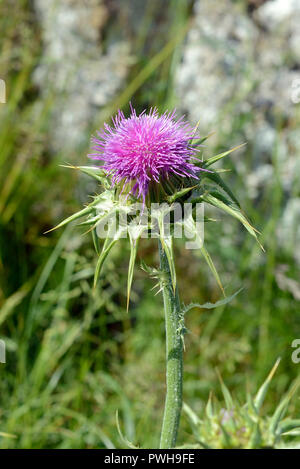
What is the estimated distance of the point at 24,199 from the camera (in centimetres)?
357

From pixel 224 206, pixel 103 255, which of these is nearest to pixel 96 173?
pixel 103 255

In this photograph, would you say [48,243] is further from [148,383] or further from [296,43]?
[296,43]

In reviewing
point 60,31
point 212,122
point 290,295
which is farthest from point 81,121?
point 290,295

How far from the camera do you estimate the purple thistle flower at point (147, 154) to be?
5.52 ft

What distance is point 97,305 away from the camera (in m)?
2.84

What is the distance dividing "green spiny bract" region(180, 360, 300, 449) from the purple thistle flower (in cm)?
70

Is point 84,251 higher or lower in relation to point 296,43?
lower

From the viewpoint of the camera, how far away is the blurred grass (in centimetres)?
275

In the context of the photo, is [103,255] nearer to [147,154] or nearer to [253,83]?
[147,154]

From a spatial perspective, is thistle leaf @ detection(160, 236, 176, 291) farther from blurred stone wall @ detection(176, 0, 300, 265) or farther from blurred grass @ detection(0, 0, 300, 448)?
blurred stone wall @ detection(176, 0, 300, 265)

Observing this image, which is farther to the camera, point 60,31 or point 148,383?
point 60,31
